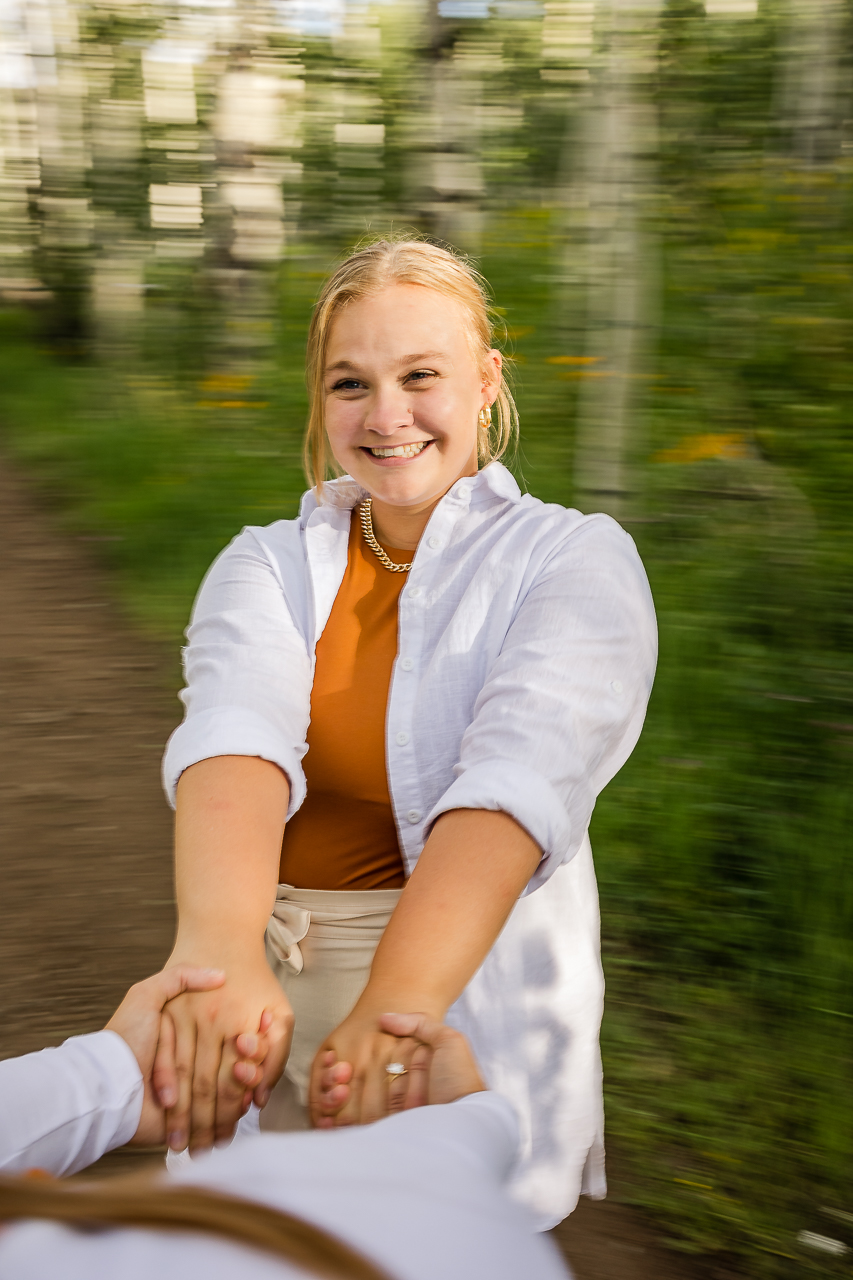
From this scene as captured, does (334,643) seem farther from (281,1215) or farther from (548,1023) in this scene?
(281,1215)

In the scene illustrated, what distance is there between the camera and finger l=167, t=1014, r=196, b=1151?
110 cm

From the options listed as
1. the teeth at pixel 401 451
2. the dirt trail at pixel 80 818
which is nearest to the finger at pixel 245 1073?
the teeth at pixel 401 451

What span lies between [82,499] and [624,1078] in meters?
4.05

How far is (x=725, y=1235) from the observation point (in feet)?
7.53

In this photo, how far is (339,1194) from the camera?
0.63 m

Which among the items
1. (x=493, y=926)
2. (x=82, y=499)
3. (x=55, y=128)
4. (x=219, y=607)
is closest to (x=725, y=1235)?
(x=493, y=926)

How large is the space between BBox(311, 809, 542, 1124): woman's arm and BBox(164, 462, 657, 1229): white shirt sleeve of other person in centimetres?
3

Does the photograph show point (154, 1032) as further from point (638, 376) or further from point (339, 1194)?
point (638, 376)

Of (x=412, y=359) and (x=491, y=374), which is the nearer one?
(x=412, y=359)

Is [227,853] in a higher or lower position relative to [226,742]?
lower

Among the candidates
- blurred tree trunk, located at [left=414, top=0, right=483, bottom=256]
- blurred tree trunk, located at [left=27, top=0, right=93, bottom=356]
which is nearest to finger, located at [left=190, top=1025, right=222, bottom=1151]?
blurred tree trunk, located at [left=414, top=0, right=483, bottom=256]

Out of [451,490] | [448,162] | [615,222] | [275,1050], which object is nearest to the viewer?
[275,1050]

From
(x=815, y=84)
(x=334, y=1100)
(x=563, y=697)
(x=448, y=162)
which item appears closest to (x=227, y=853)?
(x=334, y=1100)

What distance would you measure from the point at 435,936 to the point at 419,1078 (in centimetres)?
15
